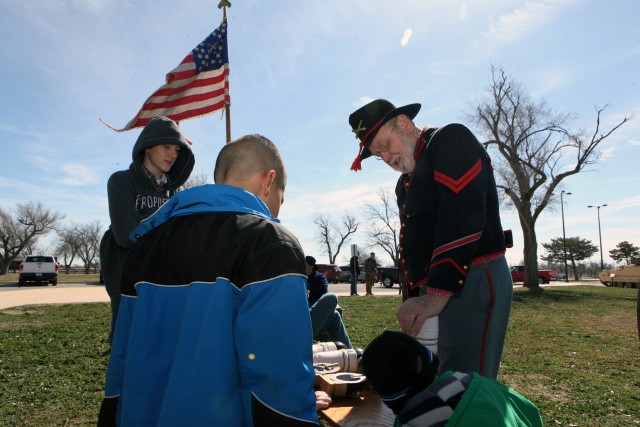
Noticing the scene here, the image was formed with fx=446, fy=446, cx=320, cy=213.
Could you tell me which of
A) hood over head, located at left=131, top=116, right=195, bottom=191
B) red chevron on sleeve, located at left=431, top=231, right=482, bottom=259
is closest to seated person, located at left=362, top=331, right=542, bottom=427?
red chevron on sleeve, located at left=431, top=231, right=482, bottom=259

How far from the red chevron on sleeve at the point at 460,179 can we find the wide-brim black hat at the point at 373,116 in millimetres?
485

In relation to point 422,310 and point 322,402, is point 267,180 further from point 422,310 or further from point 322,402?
point 322,402

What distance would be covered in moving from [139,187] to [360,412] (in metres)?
2.02

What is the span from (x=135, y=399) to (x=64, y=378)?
14.6ft

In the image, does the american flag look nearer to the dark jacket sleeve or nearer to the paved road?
the dark jacket sleeve

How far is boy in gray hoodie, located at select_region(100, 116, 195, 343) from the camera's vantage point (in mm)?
2684

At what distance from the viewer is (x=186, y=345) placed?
140 centimetres

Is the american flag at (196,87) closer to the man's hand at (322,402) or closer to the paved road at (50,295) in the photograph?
the man's hand at (322,402)

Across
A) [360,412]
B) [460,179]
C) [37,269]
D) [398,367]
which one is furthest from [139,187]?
[37,269]

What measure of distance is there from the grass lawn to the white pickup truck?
1791 cm

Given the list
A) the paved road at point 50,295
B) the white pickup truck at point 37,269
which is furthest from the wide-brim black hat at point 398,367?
the white pickup truck at point 37,269

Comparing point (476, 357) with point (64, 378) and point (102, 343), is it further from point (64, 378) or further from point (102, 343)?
point (102, 343)

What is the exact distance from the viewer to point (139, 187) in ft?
9.91

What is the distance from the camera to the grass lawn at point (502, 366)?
13.4 feet
